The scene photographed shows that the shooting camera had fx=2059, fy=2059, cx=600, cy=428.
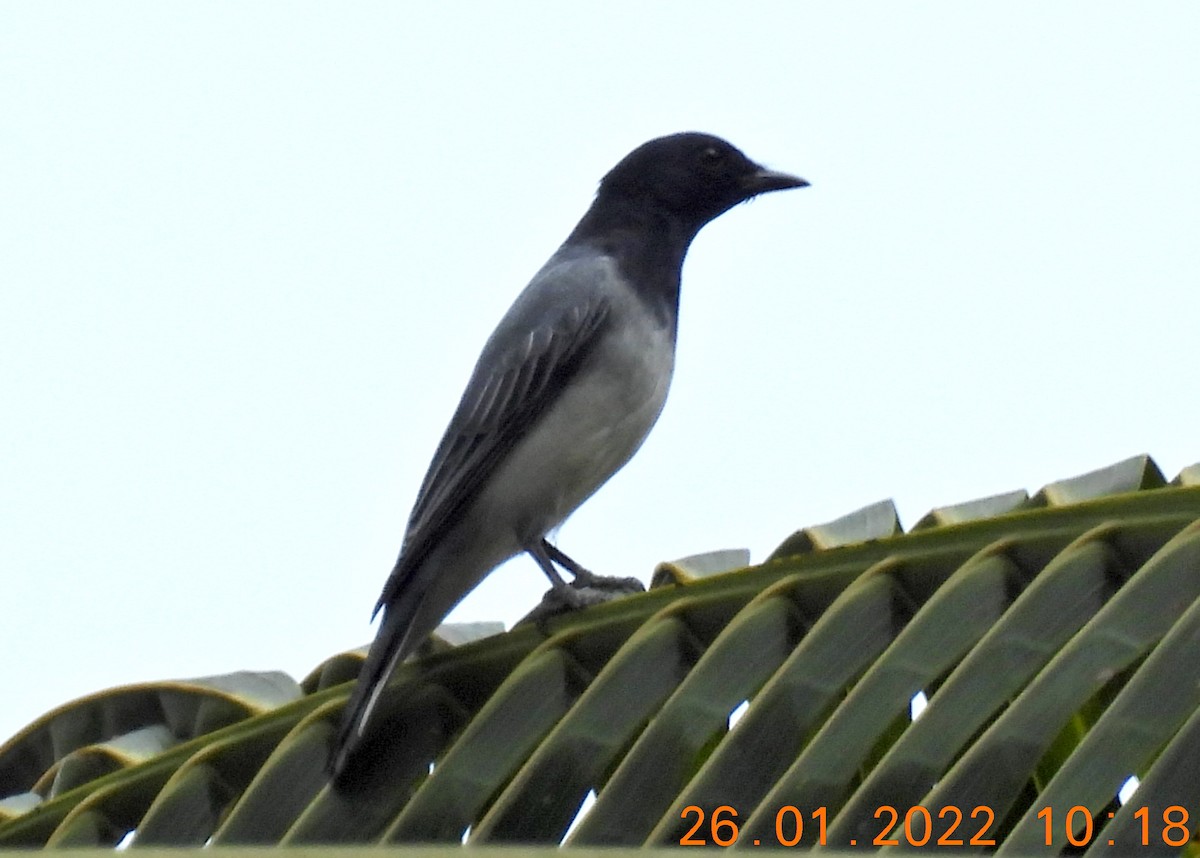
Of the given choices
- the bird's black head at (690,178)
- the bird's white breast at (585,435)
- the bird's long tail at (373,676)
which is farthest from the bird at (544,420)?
the bird's black head at (690,178)

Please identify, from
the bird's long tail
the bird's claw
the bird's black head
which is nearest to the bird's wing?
the bird's claw

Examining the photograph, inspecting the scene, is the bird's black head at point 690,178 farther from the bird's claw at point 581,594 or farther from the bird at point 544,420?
the bird's claw at point 581,594

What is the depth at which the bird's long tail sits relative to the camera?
3.89m

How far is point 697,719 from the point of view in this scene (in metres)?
3.44

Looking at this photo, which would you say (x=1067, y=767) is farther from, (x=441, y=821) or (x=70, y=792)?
(x=70, y=792)

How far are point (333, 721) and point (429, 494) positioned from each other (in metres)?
1.44

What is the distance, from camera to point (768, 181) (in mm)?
6934

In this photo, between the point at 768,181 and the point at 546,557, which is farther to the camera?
the point at 768,181

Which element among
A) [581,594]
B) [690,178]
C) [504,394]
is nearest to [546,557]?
[504,394]

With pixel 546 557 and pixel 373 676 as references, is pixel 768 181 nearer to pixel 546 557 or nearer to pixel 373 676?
pixel 546 557

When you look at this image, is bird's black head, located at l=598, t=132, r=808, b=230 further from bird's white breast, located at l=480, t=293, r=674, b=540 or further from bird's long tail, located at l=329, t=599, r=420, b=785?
bird's long tail, located at l=329, t=599, r=420, b=785

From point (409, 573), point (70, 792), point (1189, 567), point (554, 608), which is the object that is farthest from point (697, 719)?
point (409, 573)

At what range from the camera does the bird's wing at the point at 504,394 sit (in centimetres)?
550

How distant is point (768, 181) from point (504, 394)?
1647 mm
